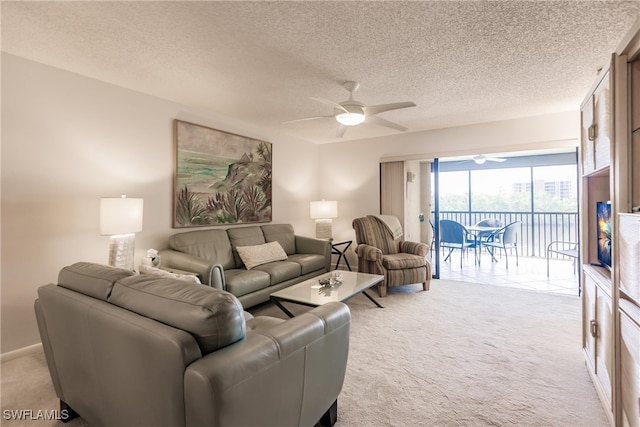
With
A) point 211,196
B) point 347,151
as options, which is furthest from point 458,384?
point 347,151

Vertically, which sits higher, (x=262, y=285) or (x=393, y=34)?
(x=393, y=34)

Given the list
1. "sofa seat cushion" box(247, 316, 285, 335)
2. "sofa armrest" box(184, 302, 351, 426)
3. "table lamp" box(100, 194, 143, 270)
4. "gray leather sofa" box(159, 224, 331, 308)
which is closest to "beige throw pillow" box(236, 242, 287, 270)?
"gray leather sofa" box(159, 224, 331, 308)

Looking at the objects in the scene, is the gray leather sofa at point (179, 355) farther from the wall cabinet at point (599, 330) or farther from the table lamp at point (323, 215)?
the table lamp at point (323, 215)

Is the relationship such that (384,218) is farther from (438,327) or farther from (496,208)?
(496,208)

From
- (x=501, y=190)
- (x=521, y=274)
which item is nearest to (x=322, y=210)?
(x=521, y=274)

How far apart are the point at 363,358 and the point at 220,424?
1.58 m

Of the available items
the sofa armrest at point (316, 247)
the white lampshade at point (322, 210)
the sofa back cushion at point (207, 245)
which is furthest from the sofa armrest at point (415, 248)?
the sofa back cushion at point (207, 245)

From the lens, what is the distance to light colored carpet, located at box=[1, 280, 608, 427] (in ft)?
5.50

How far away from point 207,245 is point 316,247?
1570 mm

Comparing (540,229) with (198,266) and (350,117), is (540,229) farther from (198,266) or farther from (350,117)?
(198,266)

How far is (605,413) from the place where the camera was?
165cm

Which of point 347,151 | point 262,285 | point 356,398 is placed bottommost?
point 356,398

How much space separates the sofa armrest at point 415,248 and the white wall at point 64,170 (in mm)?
3153

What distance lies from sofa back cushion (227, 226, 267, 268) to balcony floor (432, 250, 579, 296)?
9.90 feet
